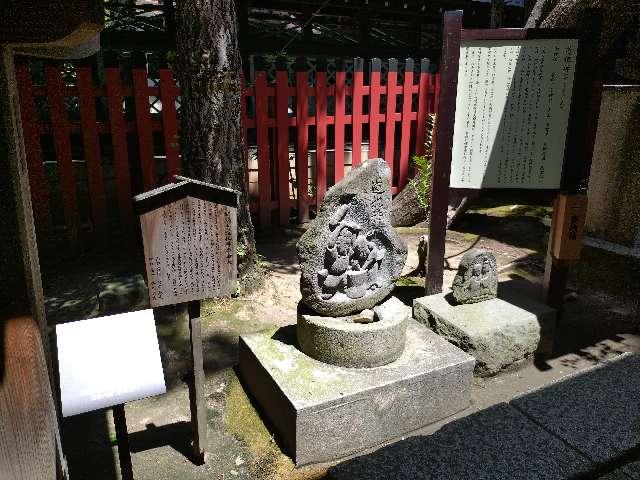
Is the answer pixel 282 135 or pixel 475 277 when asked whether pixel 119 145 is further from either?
pixel 475 277

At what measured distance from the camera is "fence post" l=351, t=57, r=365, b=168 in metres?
7.41

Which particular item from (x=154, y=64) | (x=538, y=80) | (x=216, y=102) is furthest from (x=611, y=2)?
(x=154, y=64)

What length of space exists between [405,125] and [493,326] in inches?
184

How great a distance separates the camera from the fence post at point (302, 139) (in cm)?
704

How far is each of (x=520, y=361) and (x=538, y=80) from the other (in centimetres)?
246

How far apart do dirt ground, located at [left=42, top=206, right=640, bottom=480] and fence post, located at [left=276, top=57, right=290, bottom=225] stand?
43 cm

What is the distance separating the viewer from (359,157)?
774 centimetres

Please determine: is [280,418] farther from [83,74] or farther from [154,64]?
[154,64]

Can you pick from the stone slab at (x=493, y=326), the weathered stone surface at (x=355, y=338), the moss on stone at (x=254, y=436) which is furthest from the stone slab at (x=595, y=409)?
the moss on stone at (x=254, y=436)

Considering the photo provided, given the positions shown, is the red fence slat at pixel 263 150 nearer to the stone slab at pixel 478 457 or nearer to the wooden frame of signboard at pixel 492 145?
the wooden frame of signboard at pixel 492 145

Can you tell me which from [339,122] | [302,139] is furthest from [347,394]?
[339,122]

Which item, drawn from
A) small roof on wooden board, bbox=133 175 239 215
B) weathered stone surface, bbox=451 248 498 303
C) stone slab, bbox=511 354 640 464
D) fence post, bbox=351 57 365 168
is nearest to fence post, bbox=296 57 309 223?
fence post, bbox=351 57 365 168

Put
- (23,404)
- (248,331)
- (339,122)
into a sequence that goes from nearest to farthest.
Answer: (23,404)
(248,331)
(339,122)

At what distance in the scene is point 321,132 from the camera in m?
7.39
